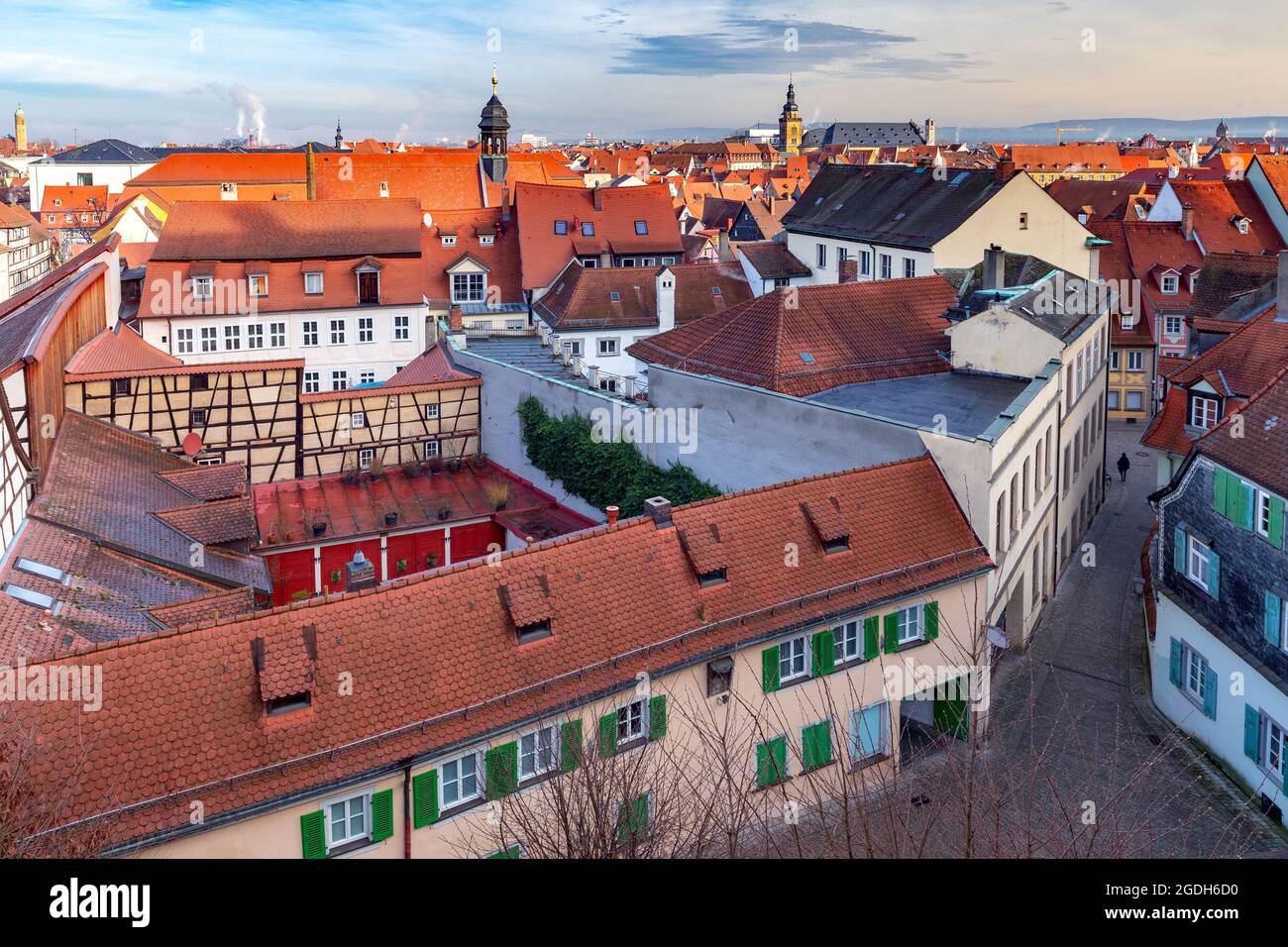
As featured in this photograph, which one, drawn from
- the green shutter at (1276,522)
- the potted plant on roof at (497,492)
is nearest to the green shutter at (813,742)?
the green shutter at (1276,522)

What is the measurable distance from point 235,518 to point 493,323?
84.4ft

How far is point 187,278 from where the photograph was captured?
139 ft

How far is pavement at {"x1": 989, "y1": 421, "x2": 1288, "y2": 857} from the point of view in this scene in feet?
58.1

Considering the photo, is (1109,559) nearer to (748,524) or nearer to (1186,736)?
(1186,736)

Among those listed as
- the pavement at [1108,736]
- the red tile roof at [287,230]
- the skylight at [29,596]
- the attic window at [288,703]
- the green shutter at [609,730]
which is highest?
the red tile roof at [287,230]

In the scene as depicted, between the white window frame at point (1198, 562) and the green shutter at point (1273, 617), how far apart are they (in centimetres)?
207

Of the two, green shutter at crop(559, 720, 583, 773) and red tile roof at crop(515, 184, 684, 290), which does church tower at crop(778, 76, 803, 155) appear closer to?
red tile roof at crop(515, 184, 684, 290)

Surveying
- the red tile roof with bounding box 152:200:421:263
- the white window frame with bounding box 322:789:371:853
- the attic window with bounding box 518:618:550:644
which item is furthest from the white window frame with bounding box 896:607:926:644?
the red tile roof with bounding box 152:200:421:263

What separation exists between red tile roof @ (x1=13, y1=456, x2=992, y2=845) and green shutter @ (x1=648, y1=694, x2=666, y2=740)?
0.43 metres

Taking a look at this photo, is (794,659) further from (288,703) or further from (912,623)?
(288,703)

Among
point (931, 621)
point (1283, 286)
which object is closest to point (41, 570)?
point (931, 621)

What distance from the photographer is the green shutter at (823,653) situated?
60.7 feet

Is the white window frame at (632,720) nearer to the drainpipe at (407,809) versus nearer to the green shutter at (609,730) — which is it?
the green shutter at (609,730)

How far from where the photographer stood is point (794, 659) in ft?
60.7
